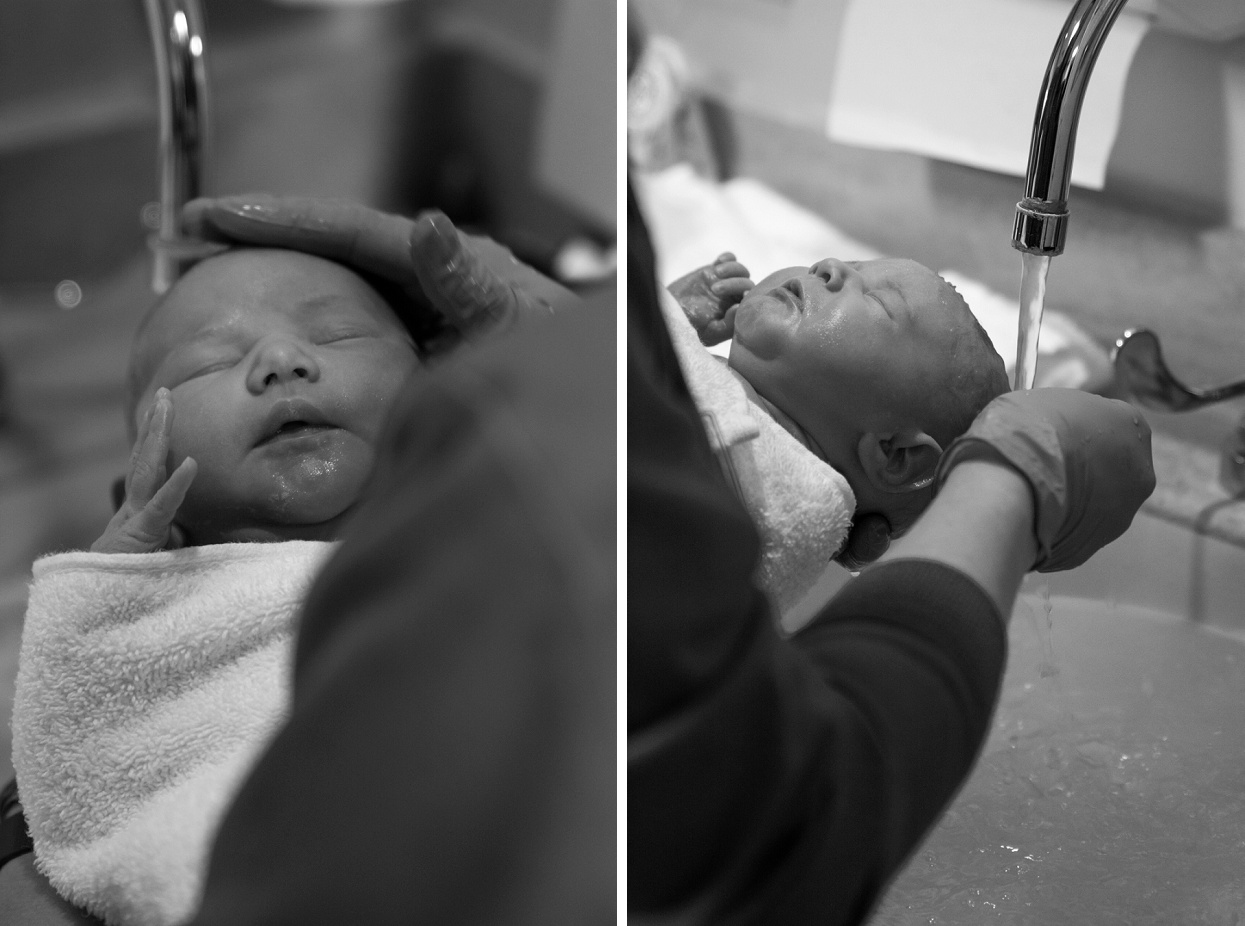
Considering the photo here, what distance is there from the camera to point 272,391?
2.00ft

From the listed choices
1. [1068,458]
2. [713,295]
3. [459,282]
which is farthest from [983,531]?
[459,282]

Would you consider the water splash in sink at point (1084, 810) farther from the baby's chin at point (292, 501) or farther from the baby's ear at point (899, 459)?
the baby's chin at point (292, 501)

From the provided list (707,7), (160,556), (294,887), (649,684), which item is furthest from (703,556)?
(707,7)

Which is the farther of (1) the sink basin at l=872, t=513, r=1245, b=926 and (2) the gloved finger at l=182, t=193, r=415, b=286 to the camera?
(2) the gloved finger at l=182, t=193, r=415, b=286

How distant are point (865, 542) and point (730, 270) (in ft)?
0.47

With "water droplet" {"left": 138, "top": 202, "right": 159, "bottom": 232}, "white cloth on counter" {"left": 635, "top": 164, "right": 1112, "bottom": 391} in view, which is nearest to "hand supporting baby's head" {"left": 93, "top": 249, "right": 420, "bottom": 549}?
"white cloth on counter" {"left": 635, "top": 164, "right": 1112, "bottom": 391}

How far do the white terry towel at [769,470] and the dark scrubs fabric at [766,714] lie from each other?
0.10 ft

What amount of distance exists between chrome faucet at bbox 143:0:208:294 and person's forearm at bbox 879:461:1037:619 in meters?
0.58

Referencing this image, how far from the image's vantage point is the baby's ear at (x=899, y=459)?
487 mm

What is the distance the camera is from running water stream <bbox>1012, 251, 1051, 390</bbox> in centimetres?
52

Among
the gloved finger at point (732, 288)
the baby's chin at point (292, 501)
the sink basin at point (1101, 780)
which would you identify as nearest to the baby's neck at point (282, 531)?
the baby's chin at point (292, 501)

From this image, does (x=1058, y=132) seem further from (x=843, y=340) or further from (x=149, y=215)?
(x=149, y=215)

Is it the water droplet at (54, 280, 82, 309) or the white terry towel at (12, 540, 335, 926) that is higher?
the white terry towel at (12, 540, 335, 926)

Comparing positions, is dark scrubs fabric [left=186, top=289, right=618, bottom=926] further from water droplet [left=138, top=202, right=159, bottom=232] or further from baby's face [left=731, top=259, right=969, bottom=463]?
water droplet [left=138, top=202, right=159, bottom=232]
